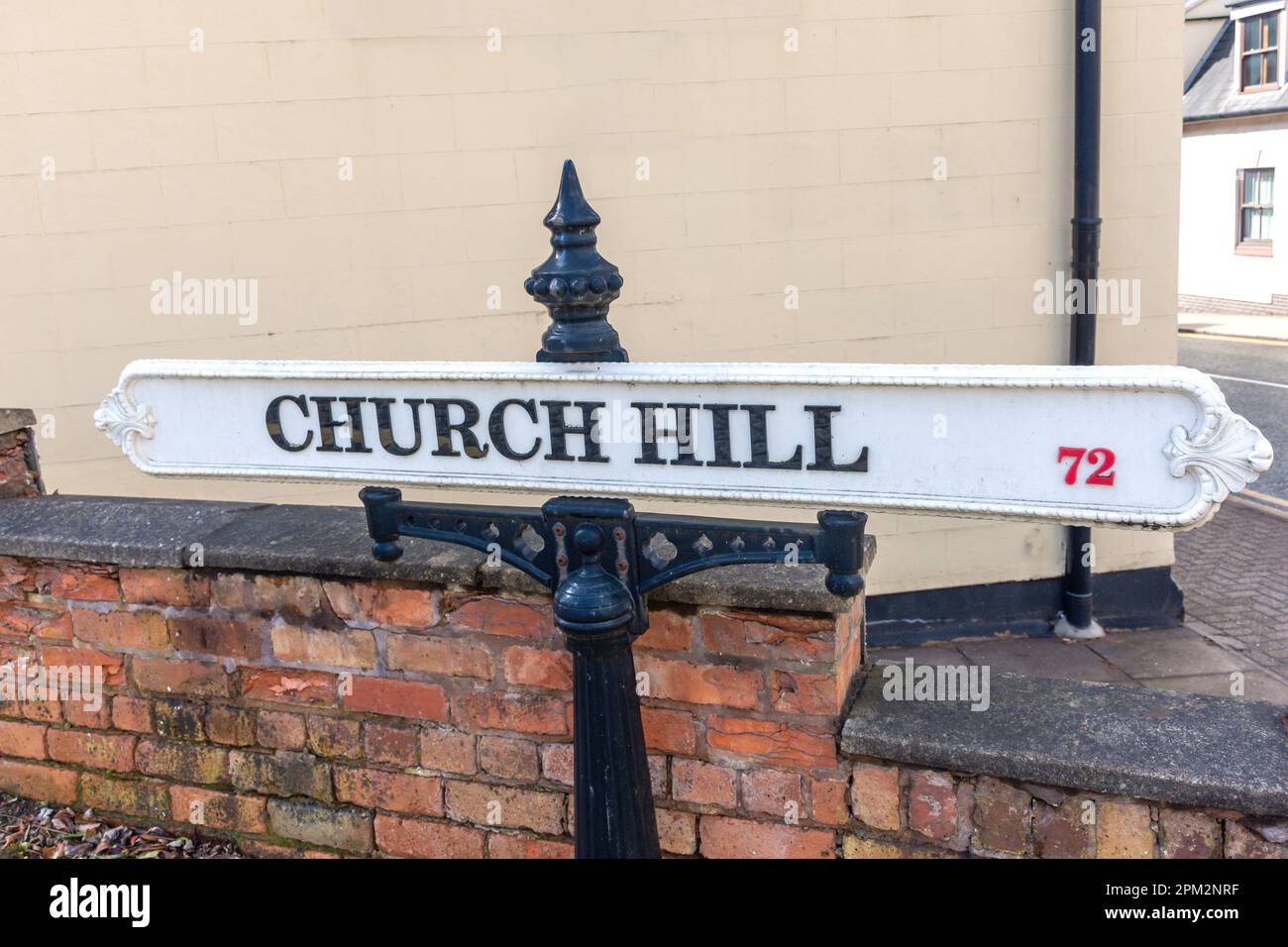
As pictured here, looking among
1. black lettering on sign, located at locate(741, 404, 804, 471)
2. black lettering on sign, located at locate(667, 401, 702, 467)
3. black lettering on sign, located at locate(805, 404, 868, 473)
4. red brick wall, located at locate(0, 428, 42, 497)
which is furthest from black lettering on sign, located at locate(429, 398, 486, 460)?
red brick wall, located at locate(0, 428, 42, 497)

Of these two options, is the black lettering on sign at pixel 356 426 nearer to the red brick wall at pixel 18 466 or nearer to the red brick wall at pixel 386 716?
the red brick wall at pixel 386 716

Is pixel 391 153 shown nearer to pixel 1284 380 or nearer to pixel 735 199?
pixel 735 199

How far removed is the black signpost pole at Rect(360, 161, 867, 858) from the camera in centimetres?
204

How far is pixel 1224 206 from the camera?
19.2m

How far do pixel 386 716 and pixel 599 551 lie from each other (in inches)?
41.3

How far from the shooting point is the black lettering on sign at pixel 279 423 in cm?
225

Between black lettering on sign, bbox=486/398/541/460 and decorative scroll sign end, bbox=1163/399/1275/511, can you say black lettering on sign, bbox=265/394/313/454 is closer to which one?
black lettering on sign, bbox=486/398/541/460

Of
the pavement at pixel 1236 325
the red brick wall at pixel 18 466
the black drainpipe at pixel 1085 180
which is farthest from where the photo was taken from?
the pavement at pixel 1236 325

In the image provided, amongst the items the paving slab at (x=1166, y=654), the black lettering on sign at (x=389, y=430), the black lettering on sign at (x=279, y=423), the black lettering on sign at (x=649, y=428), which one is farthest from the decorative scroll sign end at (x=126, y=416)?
the paving slab at (x=1166, y=654)

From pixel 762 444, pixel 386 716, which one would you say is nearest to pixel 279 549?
pixel 386 716

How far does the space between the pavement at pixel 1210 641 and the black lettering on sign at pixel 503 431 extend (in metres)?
3.43
